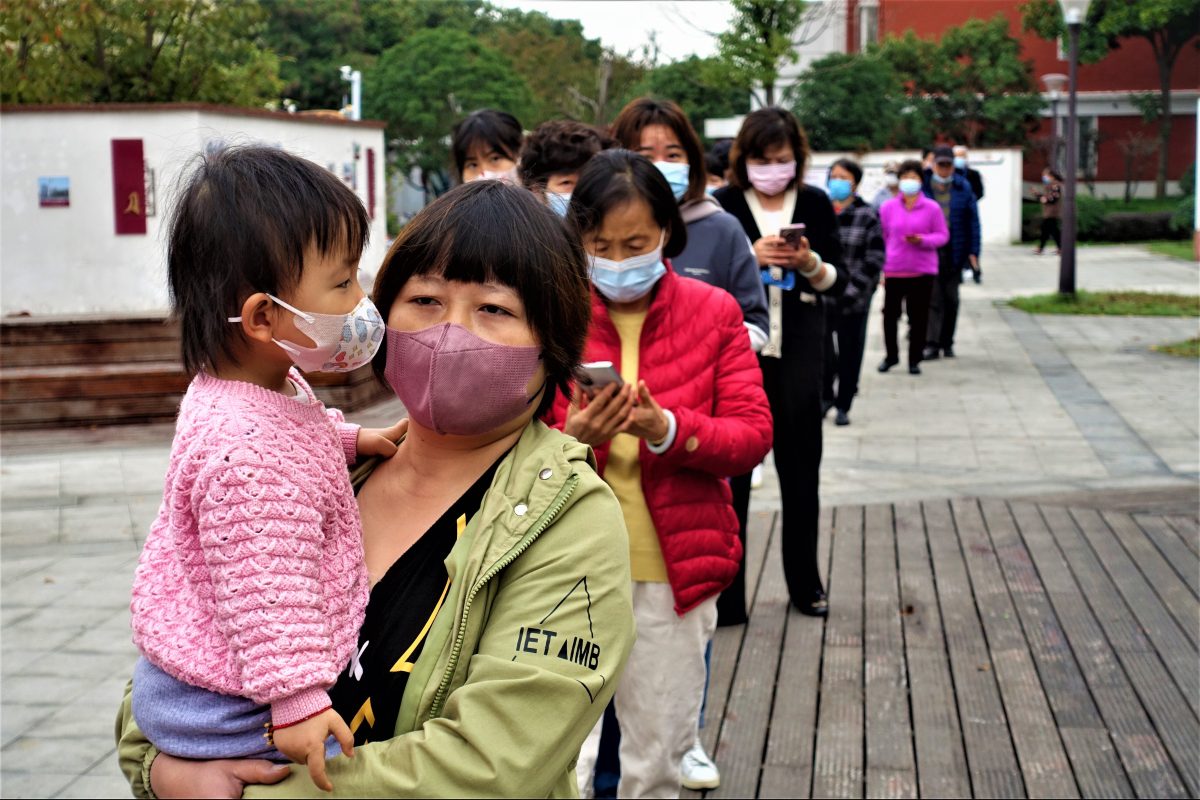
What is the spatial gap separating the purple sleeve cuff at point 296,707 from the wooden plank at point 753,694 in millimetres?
2835

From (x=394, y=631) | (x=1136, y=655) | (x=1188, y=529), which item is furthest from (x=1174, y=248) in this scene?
(x=394, y=631)

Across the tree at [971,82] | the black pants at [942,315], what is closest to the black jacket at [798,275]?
the black pants at [942,315]

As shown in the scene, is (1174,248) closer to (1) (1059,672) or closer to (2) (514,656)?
(1) (1059,672)

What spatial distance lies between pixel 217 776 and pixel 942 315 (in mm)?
13904

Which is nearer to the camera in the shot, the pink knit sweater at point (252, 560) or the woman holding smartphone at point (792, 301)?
the pink knit sweater at point (252, 560)

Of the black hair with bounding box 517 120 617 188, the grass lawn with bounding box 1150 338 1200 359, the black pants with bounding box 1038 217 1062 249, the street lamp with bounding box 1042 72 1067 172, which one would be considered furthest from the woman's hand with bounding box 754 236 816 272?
the black pants with bounding box 1038 217 1062 249

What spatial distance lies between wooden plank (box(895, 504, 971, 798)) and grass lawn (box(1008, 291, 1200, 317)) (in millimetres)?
12534

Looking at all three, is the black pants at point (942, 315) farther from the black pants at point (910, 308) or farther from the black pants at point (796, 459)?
the black pants at point (796, 459)

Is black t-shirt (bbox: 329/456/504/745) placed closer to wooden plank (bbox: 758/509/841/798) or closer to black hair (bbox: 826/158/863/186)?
wooden plank (bbox: 758/509/841/798)

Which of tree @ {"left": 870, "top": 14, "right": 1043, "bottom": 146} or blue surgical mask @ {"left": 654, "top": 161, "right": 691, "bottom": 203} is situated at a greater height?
tree @ {"left": 870, "top": 14, "right": 1043, "bottom": 146}

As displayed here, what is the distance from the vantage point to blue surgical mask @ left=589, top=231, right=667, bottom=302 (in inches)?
137

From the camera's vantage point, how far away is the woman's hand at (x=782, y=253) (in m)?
5.53

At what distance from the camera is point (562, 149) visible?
4383 mm

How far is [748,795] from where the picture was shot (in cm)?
433
